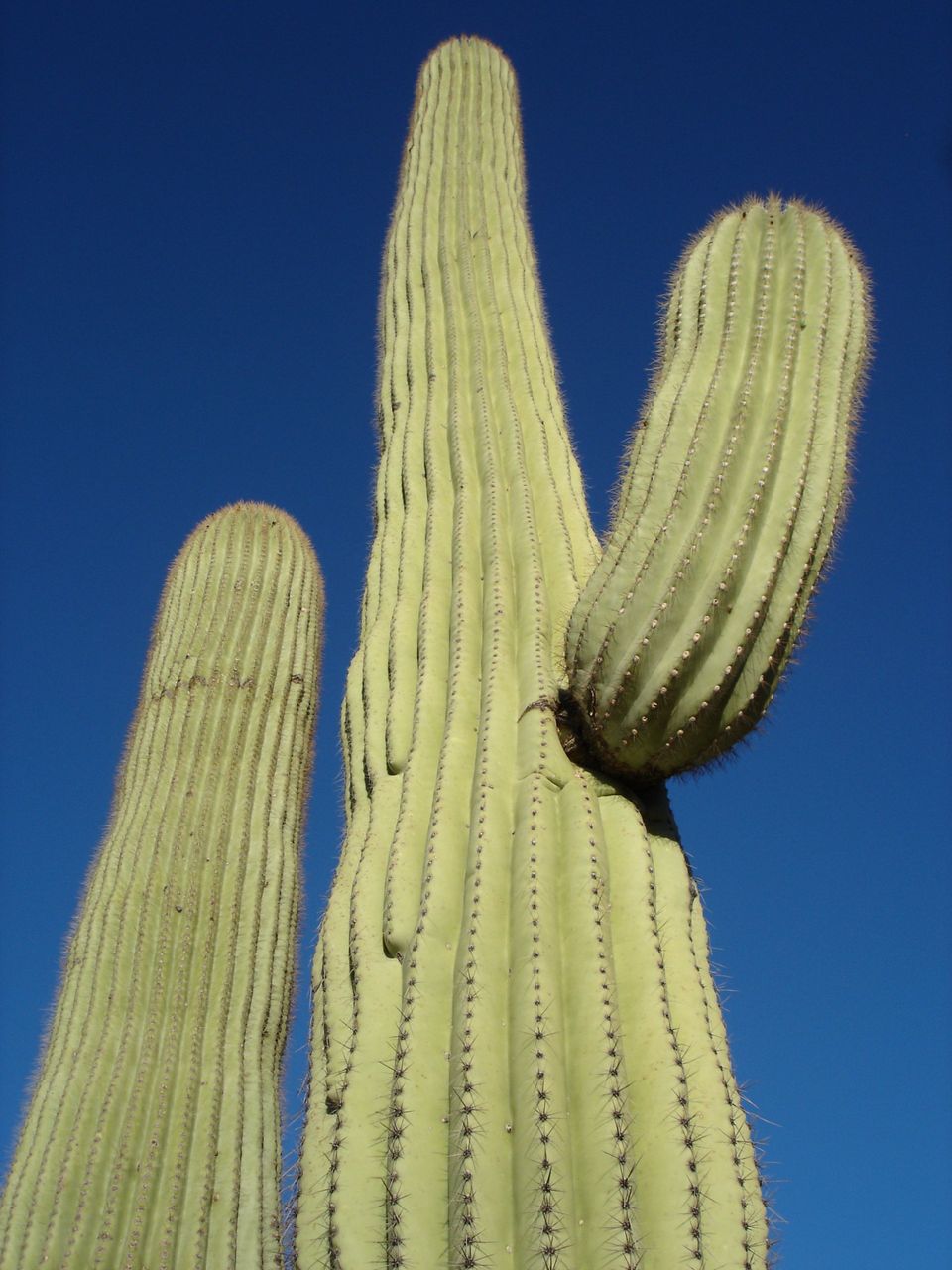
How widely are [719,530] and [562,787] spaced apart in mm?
790

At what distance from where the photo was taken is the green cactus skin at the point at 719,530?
3.27 meters

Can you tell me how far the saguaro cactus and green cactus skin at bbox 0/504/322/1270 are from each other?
143 cm

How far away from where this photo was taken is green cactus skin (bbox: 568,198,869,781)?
3.27m

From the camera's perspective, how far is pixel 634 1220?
8.11ft

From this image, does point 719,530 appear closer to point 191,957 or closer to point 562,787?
point 562,787

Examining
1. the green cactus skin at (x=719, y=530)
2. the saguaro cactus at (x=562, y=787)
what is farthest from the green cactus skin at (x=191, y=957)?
the green cactus skin at (x=719, y=530)

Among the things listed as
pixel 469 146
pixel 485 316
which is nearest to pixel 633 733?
pixel 485 316

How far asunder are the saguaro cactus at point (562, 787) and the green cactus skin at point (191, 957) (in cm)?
143

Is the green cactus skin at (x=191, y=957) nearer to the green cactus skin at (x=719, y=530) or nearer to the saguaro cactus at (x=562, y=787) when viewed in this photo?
the saguaro cactus at (x=562, y=787)

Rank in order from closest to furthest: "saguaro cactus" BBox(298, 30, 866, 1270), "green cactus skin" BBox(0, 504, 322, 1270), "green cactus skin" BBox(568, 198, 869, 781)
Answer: "saguaro cactus" BBox(298, 30, 866, 1270) → "green cactus skin" BBox(568, 198, 869, 781) → "green cactus skin" BBox(0, 504, 322, 1270)

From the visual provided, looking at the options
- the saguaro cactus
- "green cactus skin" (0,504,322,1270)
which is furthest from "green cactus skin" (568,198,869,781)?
"green cactus skin" (0,504,322,1270)

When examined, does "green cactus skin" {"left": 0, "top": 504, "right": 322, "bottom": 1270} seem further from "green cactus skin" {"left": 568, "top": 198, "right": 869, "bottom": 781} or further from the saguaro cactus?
"green cactus skin" {"left": 568, "top": 198, "right": 869, "bottom": 781}

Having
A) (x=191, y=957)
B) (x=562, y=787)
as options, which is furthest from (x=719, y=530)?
(x=191, y=957)

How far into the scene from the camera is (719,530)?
10.9ft
